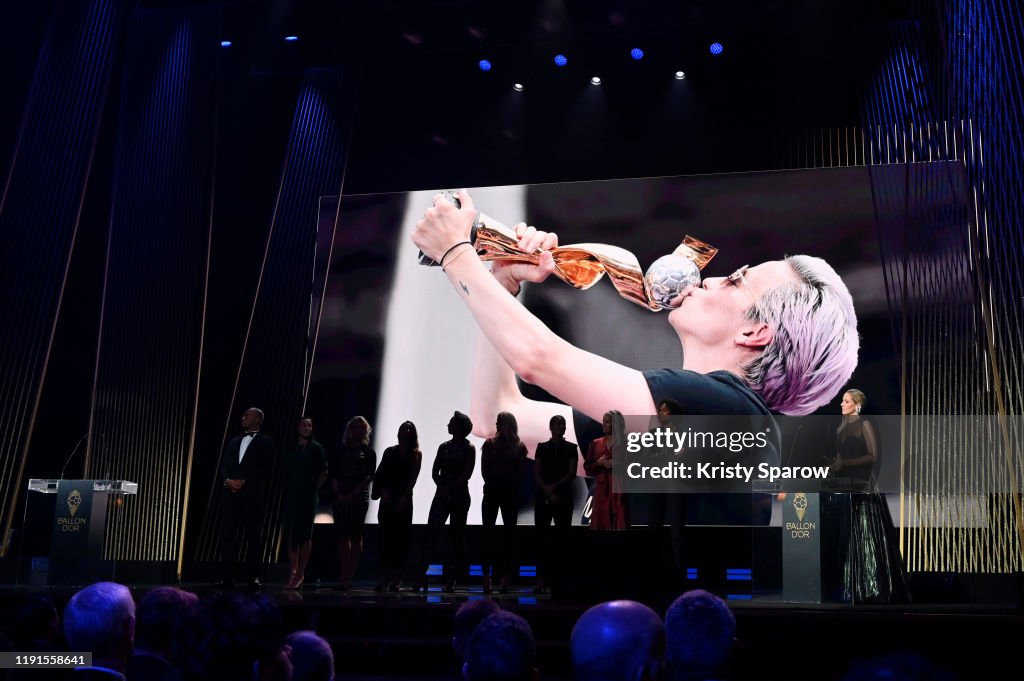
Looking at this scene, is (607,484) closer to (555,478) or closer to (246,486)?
(555,478)

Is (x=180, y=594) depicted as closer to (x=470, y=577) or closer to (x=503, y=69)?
(x=470, y=577)

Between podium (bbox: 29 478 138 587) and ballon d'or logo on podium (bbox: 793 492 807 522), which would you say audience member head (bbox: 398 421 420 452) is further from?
ballon d'or logo on podium (bbox: 793 492 807 522)

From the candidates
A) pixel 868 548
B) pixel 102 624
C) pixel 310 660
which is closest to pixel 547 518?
pixel 868 548

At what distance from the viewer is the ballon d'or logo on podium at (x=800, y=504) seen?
581 centimetres

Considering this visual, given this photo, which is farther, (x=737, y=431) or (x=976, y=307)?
(x=976, y=307)

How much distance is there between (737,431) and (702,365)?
1.62m

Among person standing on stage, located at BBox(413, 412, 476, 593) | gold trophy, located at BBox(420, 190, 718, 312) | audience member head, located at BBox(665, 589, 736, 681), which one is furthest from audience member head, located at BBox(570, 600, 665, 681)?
gold trophy, located at BBox(420, 190, 718, 312)

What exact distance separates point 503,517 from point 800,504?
201 cm

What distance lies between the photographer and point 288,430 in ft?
28.1

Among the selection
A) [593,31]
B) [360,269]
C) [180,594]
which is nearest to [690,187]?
[593,31]

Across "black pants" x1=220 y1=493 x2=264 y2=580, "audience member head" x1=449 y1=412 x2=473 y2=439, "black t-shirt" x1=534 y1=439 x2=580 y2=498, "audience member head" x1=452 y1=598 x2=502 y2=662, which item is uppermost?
"audience member head" x1=449 y1=412 x2=473 y2=439

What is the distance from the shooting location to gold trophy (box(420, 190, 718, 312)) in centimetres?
812

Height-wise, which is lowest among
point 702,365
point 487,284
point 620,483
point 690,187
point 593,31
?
point 620,483

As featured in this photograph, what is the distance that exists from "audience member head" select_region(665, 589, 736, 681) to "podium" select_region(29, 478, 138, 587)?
16.7 ft
